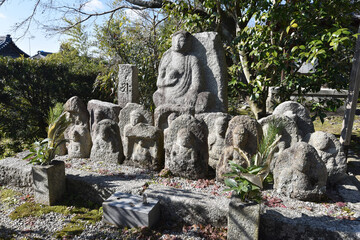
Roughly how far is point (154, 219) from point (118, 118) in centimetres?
239

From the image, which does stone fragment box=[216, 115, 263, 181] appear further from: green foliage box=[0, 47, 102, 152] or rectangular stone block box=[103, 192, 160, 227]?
green foliage box=[0, 47, 102, 152]

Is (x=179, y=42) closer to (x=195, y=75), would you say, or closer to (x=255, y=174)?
(x=195, y=75)

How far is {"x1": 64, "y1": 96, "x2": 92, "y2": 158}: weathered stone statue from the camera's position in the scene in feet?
14.2

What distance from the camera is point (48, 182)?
315cm

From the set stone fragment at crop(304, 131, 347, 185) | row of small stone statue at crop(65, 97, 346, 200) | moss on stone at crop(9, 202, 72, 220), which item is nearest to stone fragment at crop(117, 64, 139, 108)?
row of small stone statue at crop(65, 97, 346, 200)

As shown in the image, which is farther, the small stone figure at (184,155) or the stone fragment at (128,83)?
the stone fragment at (128,83)

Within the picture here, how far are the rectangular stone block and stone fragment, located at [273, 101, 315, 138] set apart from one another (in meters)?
2.35

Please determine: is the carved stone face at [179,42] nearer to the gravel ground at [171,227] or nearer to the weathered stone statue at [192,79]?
the weathered stone statue at [192,79]

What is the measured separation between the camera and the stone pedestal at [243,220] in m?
2.22

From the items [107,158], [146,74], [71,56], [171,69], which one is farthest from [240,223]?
[71,56]

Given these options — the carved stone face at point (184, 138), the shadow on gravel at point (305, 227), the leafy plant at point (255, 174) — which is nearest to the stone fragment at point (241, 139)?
the carved stone face at point (184, 138)

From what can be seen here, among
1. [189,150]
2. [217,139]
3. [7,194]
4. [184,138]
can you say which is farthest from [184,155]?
[7,194]

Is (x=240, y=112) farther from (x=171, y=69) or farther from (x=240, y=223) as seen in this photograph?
(x=240, y=223)

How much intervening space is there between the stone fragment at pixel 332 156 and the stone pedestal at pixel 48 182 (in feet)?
11.1
